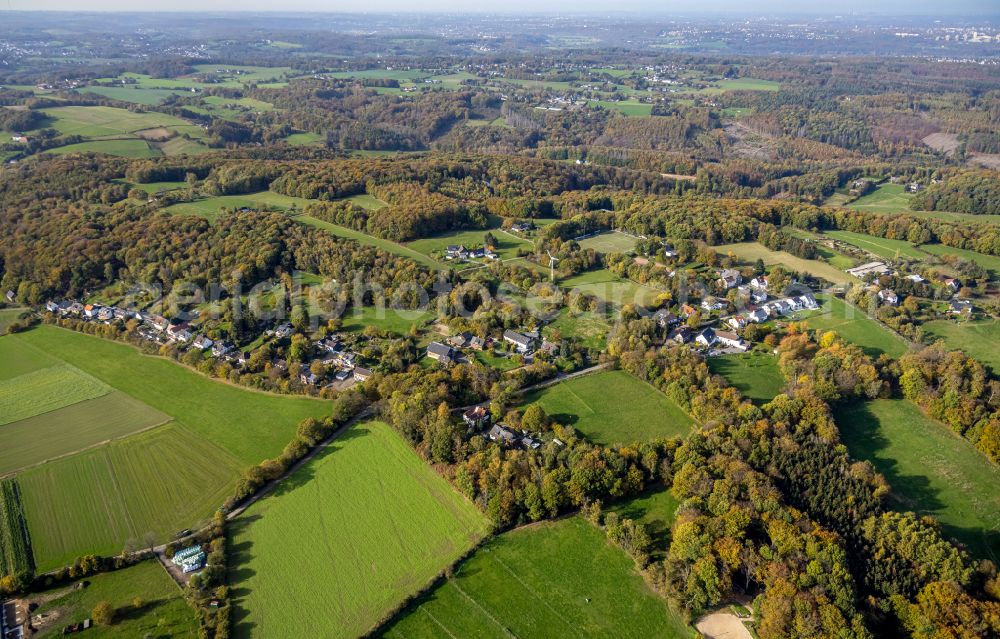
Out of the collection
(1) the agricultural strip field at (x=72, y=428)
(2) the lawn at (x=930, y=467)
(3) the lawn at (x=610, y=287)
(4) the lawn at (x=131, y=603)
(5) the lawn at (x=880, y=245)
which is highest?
(5) the lawn at (x=880, y=245)

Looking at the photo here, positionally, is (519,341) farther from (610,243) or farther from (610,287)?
(610,243)

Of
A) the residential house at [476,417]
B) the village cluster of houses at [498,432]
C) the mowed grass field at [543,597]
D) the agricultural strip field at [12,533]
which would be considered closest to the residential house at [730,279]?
the village cluster of houses at [498,432]

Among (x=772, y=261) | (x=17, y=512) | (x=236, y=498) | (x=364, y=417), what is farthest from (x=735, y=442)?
(x=17, y=512)

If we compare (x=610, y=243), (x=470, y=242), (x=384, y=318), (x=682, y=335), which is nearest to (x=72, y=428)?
(x=384, y=318)

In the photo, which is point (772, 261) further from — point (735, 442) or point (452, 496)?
point (452, 496)

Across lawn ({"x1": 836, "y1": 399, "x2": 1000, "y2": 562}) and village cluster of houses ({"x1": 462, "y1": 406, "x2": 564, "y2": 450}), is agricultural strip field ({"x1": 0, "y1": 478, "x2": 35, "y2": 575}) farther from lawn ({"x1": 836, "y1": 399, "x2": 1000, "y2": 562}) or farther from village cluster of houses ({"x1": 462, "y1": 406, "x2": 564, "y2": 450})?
lawn ({"x1": 836, "y1": 399, "x2": 1000, "y2": 562})

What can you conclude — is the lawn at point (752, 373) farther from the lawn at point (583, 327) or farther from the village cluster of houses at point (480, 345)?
the village cluster of houses at point (480, 345)

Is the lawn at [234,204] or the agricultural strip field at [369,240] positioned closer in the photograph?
the agricultural strip field at [369,240]
